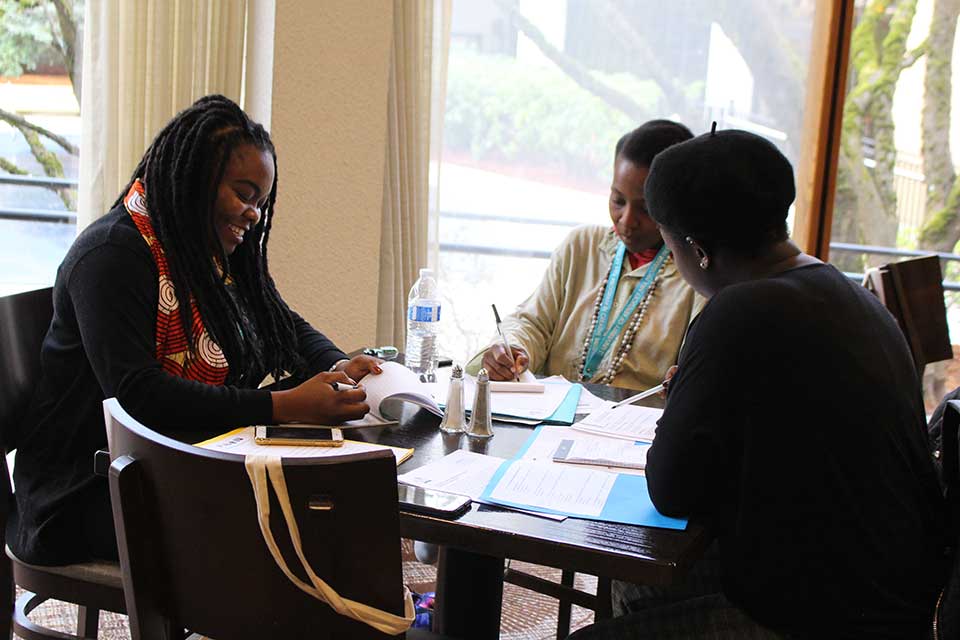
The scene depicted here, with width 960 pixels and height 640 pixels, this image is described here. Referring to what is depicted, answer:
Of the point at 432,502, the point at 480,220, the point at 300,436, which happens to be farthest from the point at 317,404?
the point at 480,220

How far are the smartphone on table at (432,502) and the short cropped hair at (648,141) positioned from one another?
131 centimetres

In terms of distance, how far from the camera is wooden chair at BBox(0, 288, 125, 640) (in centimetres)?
155

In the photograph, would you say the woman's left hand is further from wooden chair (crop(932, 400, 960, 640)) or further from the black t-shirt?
wooden chair (crop(932, 400, 960, 640))

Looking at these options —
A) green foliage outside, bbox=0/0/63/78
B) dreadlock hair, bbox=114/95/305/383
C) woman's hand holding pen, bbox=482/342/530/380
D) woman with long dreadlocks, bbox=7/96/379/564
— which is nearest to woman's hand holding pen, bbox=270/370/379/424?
woman with long dreadlocks, bbox=7/96/379/564

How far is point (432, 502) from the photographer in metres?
1.41

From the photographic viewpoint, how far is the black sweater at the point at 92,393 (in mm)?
1711

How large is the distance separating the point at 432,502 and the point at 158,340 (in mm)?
720

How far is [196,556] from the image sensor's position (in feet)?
4.11

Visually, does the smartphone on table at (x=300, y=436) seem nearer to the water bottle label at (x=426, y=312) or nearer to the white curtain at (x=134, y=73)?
the water bottle label at (x=426, y=312)

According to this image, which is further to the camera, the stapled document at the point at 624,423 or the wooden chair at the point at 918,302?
the wooden chair at the point at 918,302

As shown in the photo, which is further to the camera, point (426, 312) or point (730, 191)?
point (426, 312)

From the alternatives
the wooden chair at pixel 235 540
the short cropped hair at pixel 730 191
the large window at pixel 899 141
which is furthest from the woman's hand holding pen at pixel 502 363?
the large window at pixel 899 141

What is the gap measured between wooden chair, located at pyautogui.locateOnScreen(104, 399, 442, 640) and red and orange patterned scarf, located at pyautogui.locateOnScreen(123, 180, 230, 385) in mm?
525

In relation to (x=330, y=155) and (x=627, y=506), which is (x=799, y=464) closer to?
(x=627, y=506)
